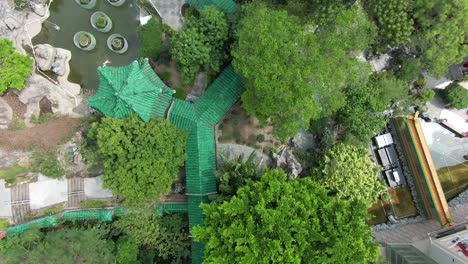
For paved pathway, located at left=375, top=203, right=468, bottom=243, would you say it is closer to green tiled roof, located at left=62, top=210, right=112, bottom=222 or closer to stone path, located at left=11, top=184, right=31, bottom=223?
green tiled roof, located at left=62, top=210, right=112, bottom=222

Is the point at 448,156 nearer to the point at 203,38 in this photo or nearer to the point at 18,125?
the point at 203,38

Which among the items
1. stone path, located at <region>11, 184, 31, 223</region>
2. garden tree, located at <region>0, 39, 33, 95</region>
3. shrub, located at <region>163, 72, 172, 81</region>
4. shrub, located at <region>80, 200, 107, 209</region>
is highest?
garden tree, located at <region>0, 39, 33, 95</region>

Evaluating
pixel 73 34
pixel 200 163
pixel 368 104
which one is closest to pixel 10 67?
pixel 73 34

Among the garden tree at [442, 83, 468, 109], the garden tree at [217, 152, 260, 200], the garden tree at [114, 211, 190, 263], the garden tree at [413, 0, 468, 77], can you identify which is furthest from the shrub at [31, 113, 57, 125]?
the garden tree at [442, 83, 468, 109]

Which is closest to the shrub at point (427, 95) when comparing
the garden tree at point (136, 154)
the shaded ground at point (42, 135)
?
the garden tree at point (136, 154)

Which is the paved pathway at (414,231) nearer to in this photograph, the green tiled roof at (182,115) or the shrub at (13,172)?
the green tiled roof at (182,115)

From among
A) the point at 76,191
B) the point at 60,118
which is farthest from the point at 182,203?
the point at 60,118
